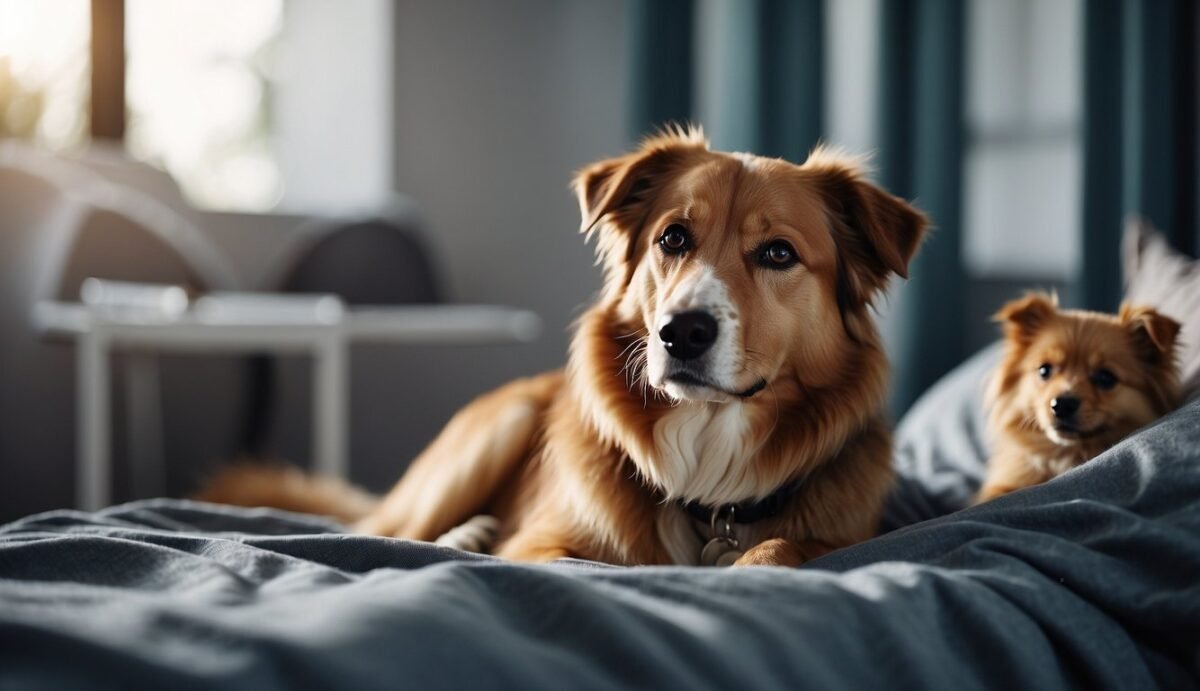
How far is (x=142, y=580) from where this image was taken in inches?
42.0

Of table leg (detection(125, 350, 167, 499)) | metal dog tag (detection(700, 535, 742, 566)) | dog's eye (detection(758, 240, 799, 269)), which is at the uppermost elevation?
dog's eye (detection(758, 240, 799, 269))

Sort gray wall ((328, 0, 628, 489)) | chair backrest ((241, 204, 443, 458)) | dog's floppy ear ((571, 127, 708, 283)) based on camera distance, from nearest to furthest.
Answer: dog's floppy ear ((571, 127, 708, 283)), chair backrest ((241, 204, 443, 458)), gray wall ((328, 0, 628, 489))

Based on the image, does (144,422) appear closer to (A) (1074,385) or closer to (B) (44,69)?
(B) (44,69)

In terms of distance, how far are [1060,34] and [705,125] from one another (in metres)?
1.20

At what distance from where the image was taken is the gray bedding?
79cm

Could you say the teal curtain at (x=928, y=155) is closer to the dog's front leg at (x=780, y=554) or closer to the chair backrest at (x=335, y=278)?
the chair backrest at (x=335, y=278)

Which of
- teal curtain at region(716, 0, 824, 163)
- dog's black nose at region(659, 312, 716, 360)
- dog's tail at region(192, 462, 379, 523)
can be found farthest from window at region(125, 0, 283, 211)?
dog's black nose at region(659, 312, 716, 360)

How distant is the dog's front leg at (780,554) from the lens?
4.39 ft

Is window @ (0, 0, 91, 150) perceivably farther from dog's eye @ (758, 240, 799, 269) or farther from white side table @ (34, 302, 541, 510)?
dog's eye @ (758, 240, 799, 269)

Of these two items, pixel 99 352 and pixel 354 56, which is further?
pixel 354 56

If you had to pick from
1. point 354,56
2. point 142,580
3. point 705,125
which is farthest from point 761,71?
point 142,580

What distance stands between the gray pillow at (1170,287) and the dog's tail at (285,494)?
1.55 metres

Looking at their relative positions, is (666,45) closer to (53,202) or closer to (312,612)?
(53,202)

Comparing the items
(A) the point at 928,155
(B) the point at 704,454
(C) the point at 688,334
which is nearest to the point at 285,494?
(B) the point at 704,454
